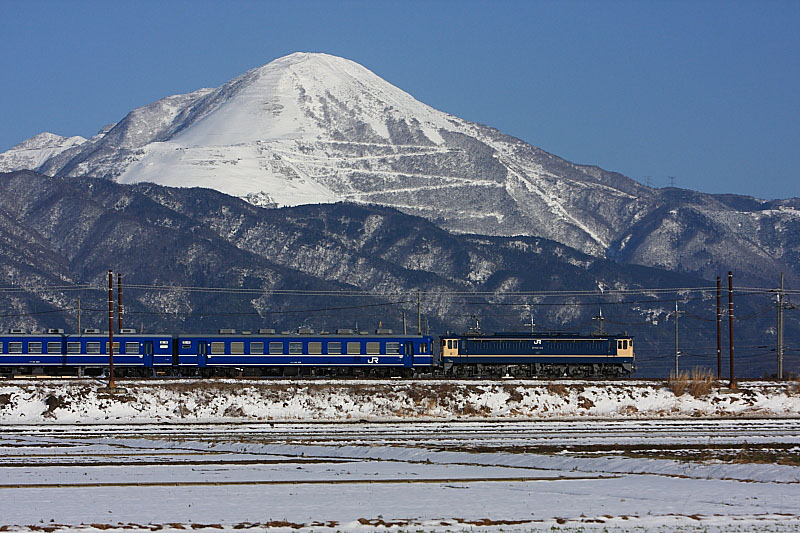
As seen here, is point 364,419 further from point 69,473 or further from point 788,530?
point 788,530

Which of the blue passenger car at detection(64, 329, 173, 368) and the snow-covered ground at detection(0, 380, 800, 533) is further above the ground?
the blue passenger car at detection(64, 329, 173, 368)

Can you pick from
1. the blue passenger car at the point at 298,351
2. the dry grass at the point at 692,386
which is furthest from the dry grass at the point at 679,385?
the blue passenger car at the point at 298,351

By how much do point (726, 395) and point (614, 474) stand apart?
40439mm

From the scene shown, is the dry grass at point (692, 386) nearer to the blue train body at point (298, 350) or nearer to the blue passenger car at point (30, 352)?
the blue train body at point (298, 350)

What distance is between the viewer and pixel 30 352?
96.2m

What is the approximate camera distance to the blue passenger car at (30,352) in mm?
95812

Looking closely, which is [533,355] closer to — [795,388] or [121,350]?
[795,388]

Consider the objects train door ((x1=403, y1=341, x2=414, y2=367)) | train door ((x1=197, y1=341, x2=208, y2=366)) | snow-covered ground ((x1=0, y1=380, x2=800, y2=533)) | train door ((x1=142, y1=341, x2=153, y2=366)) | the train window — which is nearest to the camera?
snow-covered ground ((x1=0, y1=380, x2=800, y2=533))

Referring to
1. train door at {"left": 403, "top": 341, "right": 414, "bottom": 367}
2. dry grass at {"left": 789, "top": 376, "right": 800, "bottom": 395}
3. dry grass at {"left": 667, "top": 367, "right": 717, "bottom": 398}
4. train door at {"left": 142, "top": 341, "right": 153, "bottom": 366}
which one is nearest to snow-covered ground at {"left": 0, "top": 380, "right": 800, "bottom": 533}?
dry grass at {"left": 789, "top": 376, "right": 800, "bottom": 395}

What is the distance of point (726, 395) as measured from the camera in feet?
266

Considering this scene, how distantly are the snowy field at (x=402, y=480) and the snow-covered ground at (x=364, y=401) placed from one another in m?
→ 12.0

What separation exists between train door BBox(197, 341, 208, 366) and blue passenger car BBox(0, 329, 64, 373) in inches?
438

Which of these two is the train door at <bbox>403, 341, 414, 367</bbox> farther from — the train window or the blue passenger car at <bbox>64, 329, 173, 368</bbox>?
the blue passenger car at <bbox>64, 329, 173, 368</bbox>

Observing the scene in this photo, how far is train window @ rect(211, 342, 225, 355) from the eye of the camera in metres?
A: 97.7
